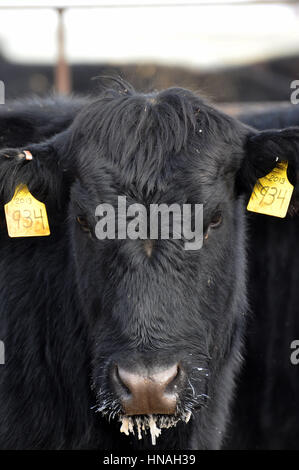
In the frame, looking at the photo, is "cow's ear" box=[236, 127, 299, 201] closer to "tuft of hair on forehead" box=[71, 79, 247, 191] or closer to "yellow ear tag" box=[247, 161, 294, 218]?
"yellow ear tag" box=[247, 161, 294, 218]

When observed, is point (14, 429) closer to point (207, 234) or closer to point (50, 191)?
point (50, 191)

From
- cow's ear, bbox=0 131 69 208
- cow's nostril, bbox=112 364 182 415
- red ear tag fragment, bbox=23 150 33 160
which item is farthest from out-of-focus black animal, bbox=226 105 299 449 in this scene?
cow's nostril, bbox=112 364 182 415

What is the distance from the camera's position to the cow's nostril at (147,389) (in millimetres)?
2717

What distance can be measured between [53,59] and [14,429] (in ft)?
41.5

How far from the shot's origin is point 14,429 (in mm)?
3627

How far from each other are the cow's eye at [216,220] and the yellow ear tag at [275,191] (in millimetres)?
313

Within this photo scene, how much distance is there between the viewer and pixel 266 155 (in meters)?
3.40

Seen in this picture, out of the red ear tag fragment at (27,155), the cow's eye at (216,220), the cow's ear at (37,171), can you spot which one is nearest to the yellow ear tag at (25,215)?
the cow's ear at (37,171)

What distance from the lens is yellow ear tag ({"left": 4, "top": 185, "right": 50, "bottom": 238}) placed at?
3475 mm

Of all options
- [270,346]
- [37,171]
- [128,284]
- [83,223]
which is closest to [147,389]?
[128,284]

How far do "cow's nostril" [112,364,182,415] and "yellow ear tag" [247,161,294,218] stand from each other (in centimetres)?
107

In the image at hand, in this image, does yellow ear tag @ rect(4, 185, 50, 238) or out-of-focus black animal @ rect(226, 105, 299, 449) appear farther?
out-of-focus black animal @ rect(226, 105, 299, 449)

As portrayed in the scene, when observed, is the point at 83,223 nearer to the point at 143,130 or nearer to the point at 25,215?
the point at 25,215

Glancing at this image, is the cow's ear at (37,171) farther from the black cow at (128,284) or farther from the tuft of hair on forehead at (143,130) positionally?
the tuft of hair on forehead at (143,130)
